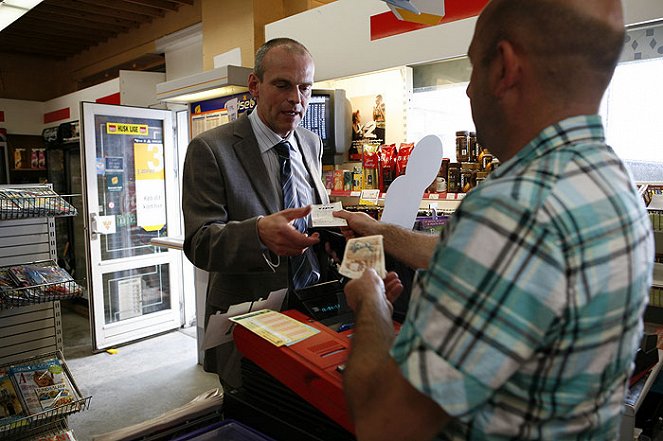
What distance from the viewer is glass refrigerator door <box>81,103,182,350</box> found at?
5.07 m

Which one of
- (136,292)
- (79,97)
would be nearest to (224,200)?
(136,292)

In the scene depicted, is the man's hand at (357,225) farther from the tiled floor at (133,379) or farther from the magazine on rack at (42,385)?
the tiled floor at (133,379)

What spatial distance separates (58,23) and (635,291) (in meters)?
8.34

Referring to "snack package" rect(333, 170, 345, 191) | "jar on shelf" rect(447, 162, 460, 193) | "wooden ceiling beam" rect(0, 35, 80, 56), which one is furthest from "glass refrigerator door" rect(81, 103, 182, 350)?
"wooden ceiling beam" rect(0, 35, 80, 56)

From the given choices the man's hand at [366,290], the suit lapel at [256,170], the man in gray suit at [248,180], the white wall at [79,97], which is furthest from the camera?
the white wall at [79,97]

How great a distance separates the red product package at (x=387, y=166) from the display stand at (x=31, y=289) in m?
1.92

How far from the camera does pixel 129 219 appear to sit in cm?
541

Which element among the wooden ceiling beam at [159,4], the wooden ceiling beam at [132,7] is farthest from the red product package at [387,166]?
the wooden ceiling beam at [132,7]

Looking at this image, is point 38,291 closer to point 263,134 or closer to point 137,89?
point 263,134

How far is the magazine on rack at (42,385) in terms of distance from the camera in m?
2.55

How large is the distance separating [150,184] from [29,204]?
2695mm

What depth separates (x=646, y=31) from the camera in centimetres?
249

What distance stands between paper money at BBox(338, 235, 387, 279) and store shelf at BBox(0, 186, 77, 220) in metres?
2.38

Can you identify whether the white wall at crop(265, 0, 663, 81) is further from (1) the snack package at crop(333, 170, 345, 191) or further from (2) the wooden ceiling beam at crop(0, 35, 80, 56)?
(2) the wooden ceiling beam at crop(0, 35, 80, 56)
